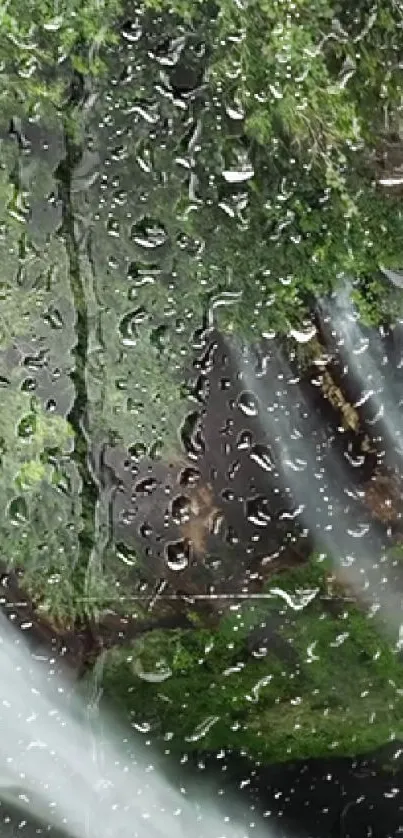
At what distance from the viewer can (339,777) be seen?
149 cm

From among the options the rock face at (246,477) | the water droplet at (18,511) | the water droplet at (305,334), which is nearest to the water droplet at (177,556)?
the rock face at (246,477)

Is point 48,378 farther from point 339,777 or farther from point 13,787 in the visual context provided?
point 339,777

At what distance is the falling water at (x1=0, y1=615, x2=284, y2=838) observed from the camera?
1.42m

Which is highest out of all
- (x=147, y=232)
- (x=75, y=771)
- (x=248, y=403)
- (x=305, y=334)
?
(x=147, y=232)

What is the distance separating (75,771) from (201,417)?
602mm

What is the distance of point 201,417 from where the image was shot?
1444 millimetres

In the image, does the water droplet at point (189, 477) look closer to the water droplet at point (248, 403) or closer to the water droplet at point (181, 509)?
the water droplet at point (181, 509)

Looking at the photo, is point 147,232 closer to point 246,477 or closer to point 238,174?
point 238,174

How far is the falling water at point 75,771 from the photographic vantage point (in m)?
1.42

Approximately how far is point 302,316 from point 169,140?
1.11 ft

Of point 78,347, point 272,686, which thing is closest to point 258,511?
point 272,686

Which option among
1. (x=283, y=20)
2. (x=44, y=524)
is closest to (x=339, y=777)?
(x=44, y=524)

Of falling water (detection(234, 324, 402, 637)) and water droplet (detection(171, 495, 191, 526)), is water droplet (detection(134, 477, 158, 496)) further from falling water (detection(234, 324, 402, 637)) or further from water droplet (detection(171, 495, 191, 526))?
falling water (detection(234, 324, 402, 637))

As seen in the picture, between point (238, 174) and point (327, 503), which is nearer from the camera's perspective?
point (238, 174)
